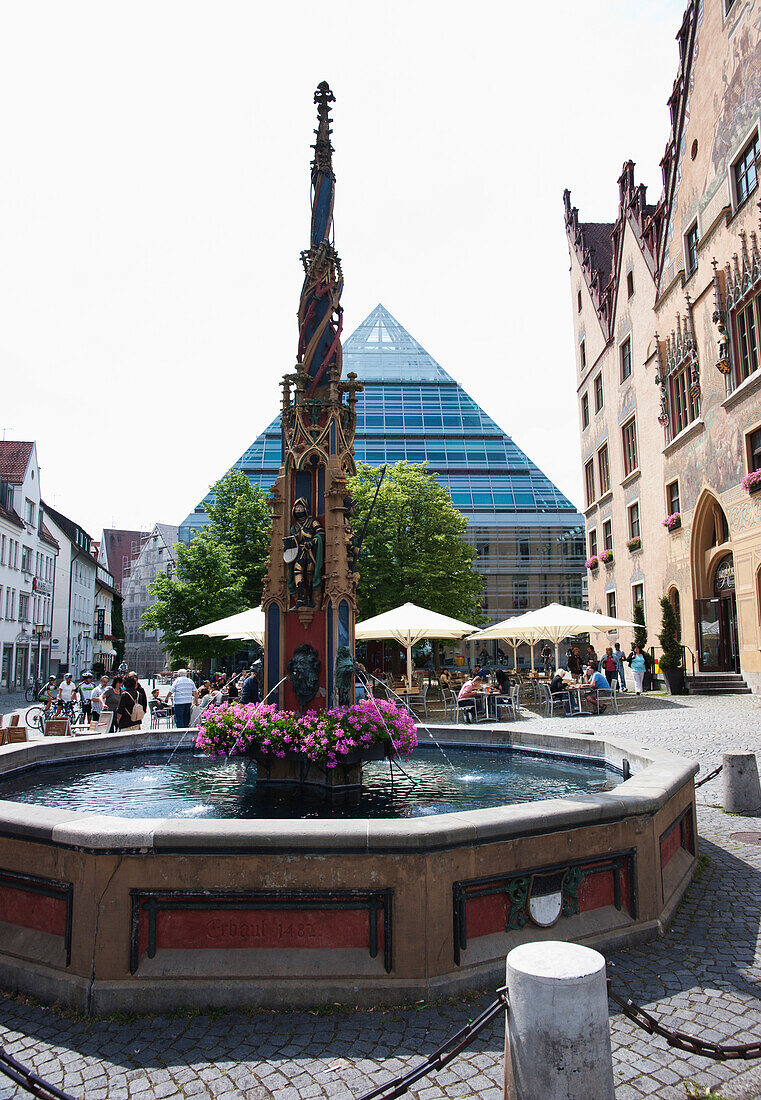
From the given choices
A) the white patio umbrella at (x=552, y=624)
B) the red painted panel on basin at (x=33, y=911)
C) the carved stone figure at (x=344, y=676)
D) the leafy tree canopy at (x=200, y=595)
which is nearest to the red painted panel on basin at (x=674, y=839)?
the carved stone figure at (x=344, y=676)

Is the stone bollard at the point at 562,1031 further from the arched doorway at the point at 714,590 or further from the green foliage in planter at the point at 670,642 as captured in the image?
the arched doorway at the point at 714,590

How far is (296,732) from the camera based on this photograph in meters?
7.69

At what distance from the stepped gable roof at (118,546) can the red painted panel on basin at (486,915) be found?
114392 millimetres

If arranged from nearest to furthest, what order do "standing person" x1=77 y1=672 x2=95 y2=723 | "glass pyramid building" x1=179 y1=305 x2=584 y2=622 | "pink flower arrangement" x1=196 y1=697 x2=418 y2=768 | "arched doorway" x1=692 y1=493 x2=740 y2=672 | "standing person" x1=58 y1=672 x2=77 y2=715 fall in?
"pink flower arrangement" x1=196 y1=697 x2=418 y2=768 < "standing person" x1=77 y1=672 x2=95 y2=723 < "standing person" x1=58 y1=672 x2=77 y2=715 < "arched doorway" x1=692 y1=493 x2=740 y2=672 < "glass pyramid building" x1=179 y1=305 x2=584 y2=622

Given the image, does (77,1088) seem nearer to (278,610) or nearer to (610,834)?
(610,834)

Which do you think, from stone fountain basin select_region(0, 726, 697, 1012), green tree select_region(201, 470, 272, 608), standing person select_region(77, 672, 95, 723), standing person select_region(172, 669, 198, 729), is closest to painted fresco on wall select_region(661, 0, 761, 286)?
Answer: standing person select_region(172, 669, 198, 729)

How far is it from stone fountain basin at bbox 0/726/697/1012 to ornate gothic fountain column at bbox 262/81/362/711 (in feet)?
13.1

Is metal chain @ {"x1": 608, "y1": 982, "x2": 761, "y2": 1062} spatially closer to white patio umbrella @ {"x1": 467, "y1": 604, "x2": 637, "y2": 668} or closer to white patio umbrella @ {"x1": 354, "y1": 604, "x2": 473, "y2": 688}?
white patio umbrella @ {"x1": 354, "y1": 604, "x2": 473, "y2": 688}

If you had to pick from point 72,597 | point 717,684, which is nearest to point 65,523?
point 72,597

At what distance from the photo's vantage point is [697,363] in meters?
27.4

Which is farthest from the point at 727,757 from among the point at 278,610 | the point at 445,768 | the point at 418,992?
the point at 418,992

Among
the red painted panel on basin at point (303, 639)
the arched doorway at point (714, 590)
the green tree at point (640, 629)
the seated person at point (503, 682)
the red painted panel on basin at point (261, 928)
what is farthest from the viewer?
the green tree at point (640, 629)

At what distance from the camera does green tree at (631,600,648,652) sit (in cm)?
3167

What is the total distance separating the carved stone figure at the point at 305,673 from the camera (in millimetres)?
8469
